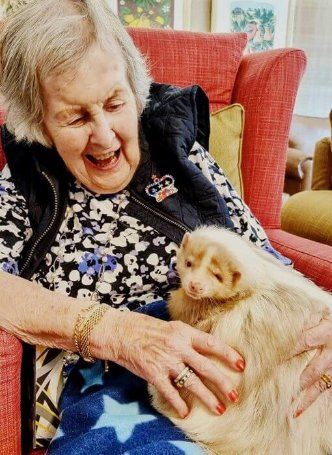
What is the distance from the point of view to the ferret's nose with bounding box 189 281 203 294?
91 cm

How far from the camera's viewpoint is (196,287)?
0.91 metres

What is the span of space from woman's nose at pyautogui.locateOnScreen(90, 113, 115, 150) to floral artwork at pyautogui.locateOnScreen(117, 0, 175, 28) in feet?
5.93

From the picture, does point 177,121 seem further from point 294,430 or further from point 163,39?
point 294,430

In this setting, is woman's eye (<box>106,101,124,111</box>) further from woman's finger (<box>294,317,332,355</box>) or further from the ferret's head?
woman's finger (<box>294,317,332,355</box>)

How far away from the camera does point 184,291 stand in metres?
1.01

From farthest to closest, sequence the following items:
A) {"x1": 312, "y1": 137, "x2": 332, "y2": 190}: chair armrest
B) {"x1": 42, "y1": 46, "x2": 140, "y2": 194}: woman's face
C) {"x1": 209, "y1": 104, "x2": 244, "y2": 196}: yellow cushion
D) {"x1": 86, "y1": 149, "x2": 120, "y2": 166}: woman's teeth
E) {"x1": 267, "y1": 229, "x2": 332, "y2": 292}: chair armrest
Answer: {"x1": 312, "y1": 137, "x2": 332, "y2": 190}: chair armrest
{"x1": 209, "y1": 104, "x2": 244, "y2": 196}: yellow cushion
{"x1": 267, "y1": 229, "x2": 332, "y2": 292}: chair armrest
{"x1": 86, "y1": 149, "x2": 120, "y2": 166}: woman's teeth
{"x1": 42, "y1": 46, "x2": 140, "y2": 194}: woman's face

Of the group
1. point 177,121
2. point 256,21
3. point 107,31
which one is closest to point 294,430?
point 177,121

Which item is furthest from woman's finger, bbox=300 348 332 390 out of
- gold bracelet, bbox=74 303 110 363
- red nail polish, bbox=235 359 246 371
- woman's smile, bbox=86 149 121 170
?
woman's smile, bbox=86 149 121 170

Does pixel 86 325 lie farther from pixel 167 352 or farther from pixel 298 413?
pixel 298 413

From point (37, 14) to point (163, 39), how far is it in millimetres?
631

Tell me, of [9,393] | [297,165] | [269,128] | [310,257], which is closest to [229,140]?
[269,128]

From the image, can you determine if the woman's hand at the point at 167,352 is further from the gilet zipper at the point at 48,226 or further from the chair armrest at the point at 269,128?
the chair armrest at the point at 269,128

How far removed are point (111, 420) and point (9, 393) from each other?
7.6 inches

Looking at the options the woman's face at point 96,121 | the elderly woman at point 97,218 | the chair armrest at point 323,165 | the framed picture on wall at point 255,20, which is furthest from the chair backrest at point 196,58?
the framed picture on wall at point 255,20
